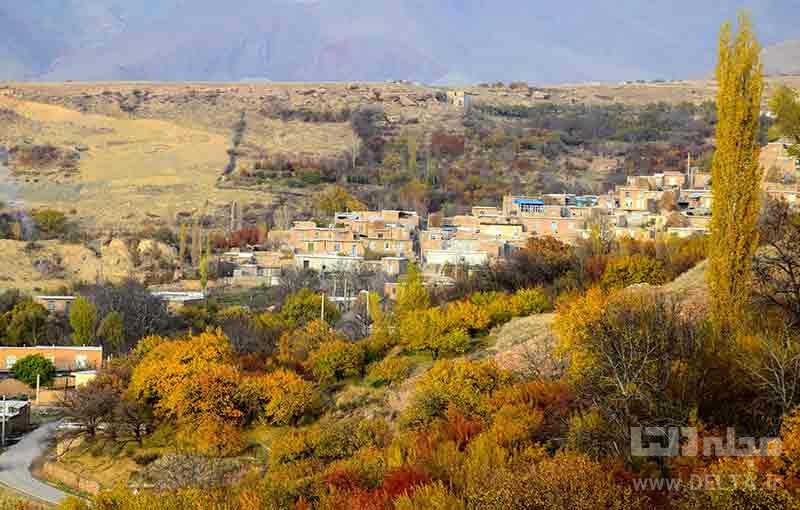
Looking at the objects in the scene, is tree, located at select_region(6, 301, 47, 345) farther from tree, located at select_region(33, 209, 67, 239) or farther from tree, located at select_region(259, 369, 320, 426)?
tree, located at select_region(33, 209, 67, 239)

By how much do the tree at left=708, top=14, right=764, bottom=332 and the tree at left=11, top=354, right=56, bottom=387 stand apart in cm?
2013

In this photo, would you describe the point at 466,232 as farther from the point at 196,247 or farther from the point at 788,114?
the point at 788,114

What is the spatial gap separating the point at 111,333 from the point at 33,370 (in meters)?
3.38

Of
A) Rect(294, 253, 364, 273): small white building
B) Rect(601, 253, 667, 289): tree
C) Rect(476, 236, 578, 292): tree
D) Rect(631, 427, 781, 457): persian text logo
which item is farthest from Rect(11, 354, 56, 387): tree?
Rect(631, 427, 781, 457): persian text logo

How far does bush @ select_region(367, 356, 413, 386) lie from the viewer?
24.0 meters

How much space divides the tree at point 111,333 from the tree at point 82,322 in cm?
30

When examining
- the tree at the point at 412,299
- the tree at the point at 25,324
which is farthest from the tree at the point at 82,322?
the tree at the point at 412,299

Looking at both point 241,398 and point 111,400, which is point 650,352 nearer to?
point 241,398

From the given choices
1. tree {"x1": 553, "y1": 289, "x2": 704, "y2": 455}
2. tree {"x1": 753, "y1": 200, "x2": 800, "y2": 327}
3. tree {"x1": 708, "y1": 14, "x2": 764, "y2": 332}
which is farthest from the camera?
tree {"x1": 753, "y1": 200, "x2": 800, "y2": 327}

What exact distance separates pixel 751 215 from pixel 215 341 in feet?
46.1

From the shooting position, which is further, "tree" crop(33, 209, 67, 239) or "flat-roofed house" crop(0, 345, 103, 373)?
"tree" crop(33, 209, 67, 239)

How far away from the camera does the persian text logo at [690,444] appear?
12.2 meters

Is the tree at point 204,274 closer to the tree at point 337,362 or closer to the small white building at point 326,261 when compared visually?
the small white building at point 326,261

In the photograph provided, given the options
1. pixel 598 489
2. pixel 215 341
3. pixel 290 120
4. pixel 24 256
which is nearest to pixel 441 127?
pixel 290 120
